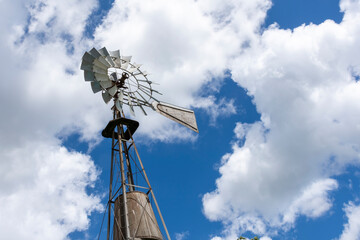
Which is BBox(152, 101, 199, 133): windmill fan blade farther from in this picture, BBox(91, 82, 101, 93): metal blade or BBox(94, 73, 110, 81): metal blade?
BBox(91, 82, 101, 93): metal blade

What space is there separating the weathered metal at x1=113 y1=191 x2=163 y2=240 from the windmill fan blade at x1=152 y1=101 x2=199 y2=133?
211 inches

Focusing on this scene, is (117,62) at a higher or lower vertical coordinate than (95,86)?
higher

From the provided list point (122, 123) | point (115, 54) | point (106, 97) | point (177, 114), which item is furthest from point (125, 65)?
point (177, 114)

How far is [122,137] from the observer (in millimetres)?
19375

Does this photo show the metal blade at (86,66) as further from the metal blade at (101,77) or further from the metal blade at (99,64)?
the metal blade at (101,77)

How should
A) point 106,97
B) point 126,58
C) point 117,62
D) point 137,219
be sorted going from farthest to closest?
1. point 126,58
2. point 117,62
3. point 106,97
4. point 137,219

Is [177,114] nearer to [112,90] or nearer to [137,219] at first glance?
Answer: [112,90]

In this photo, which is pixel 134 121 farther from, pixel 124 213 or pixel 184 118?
pixel 124 213

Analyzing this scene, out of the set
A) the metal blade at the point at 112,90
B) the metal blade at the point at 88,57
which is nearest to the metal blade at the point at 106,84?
the metal blade at the point at 112,90

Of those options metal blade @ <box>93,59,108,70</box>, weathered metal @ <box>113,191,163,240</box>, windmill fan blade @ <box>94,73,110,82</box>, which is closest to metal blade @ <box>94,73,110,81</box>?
windmill fan blade @ <box>94,73,110,82</box>

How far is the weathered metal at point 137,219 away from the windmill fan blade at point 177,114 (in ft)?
17.6

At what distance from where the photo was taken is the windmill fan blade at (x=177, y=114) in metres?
21.1

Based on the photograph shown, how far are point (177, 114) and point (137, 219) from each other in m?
7.13

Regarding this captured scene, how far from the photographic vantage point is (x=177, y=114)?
21375mm
